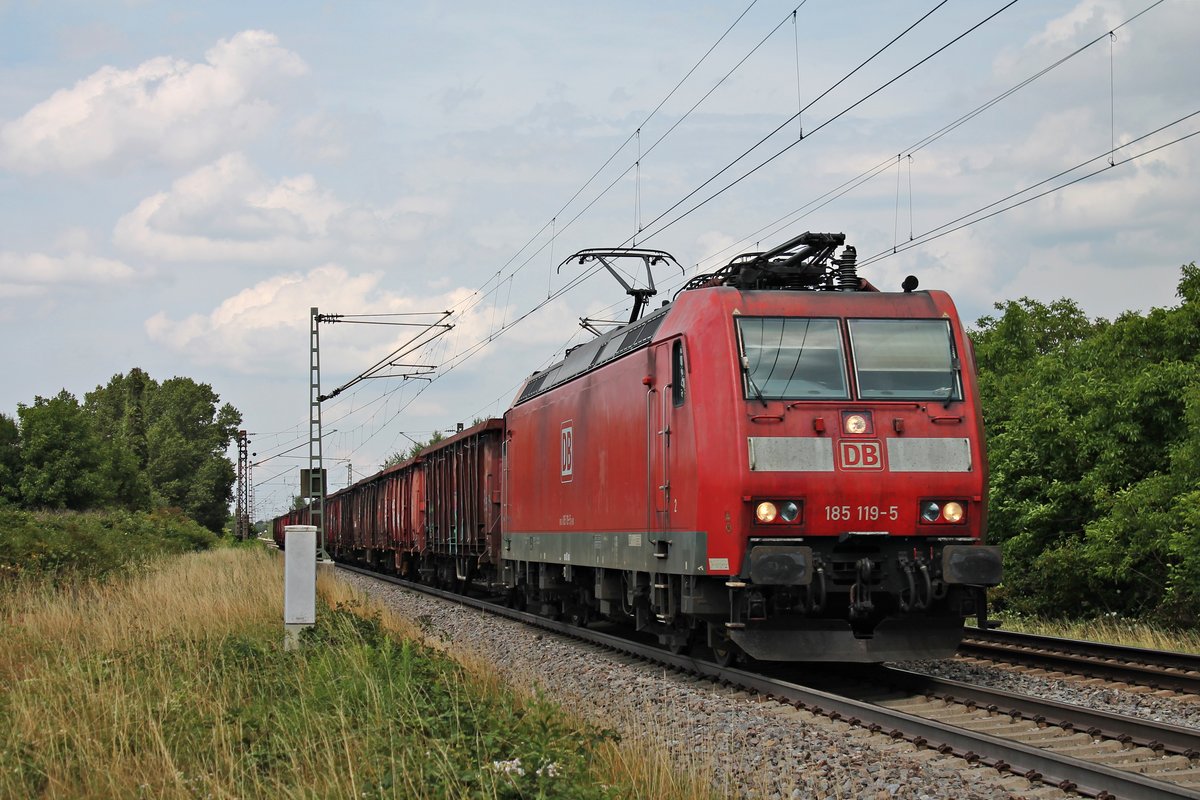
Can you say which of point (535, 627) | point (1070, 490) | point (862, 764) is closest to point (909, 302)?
point (862, 764)

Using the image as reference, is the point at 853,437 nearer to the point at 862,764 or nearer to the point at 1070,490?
the point at 862,764

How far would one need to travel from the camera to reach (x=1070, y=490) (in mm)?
20812

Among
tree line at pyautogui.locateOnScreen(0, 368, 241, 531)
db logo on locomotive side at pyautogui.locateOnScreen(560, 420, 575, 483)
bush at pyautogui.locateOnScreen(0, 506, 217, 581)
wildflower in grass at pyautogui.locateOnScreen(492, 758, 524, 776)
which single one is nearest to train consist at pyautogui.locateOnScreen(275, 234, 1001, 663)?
db logo on locomotive side at pyautogui.locateOnScreen(560, 420, 575, 483)

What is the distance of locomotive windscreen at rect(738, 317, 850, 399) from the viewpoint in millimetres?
10939

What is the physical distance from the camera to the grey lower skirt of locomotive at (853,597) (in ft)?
33.8

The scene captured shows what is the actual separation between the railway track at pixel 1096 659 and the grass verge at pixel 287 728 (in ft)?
17.2

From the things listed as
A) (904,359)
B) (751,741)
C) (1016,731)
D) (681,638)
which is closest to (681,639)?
(681,638)

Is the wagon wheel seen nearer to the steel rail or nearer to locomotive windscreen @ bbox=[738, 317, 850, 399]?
the steel rail

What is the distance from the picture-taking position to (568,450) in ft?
52.7

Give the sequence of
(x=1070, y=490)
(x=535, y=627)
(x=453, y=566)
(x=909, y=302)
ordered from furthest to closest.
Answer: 1. (x=453, y=566)
2. (x=1070, y=490)
3. (x=535, y=627)
4. (x=909, y=302)

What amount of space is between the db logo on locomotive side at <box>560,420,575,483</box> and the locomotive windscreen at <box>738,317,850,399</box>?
5.10m

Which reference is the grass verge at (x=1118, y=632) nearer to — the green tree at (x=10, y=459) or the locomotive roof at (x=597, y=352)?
the locomotive roof at (x=597, y=352)

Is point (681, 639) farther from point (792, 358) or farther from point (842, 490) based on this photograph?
Result: point (792, 358)

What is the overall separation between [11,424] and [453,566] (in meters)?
29.8
